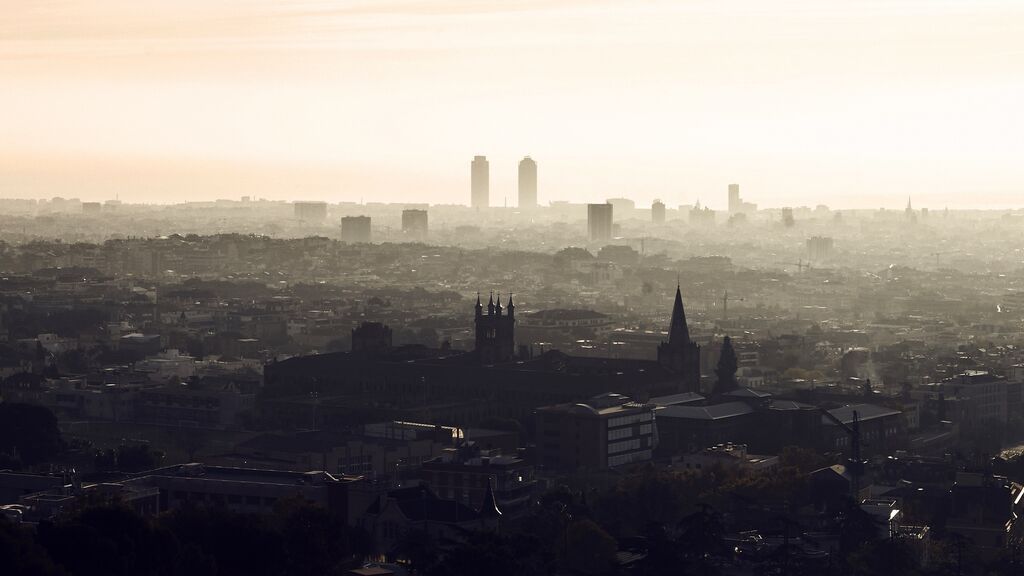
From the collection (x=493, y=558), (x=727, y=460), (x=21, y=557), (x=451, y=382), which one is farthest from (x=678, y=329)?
(x=21, y=557)

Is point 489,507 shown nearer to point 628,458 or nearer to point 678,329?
point 628,458

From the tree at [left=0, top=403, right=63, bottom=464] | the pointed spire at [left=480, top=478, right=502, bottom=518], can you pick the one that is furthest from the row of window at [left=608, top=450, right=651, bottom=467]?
the tree at [left=0, top=403, right=63, bottom=464]

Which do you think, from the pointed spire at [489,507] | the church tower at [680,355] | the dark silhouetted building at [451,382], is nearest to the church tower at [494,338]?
the dark silhouetted building at [451,382]

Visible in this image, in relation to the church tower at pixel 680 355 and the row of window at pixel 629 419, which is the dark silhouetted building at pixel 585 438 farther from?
the church tower at pixel 680 355

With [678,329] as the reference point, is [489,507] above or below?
below

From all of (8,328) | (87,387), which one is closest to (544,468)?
(87,387)

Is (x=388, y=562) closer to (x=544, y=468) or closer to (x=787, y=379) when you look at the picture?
(x=544, y=468)
